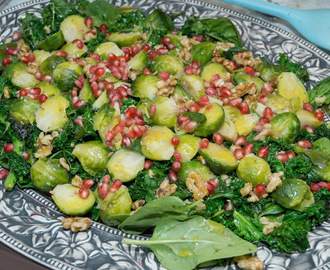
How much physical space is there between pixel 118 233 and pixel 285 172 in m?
1.45

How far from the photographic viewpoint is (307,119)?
412 cm

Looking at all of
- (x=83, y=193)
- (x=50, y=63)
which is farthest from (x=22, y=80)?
(x=83, y=193)

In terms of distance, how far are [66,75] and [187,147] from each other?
1435 mm

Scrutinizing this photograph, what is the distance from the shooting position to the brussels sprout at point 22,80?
14.5 ft

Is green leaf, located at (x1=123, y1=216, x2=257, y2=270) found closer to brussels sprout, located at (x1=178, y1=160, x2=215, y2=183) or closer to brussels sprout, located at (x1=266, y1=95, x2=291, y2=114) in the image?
brussels sprout, located at (x1=178, y1=160, x2=215, y2=183)

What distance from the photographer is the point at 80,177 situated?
151 inches

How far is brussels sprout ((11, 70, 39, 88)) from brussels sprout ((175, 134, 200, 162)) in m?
1.71

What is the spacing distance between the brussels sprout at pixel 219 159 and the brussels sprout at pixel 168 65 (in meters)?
1.01

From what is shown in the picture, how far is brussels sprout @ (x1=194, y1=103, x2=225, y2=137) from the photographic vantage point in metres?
3.79

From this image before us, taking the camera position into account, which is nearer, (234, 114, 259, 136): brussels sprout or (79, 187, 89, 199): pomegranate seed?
(79, 187, 89, 199): pomegranate seed

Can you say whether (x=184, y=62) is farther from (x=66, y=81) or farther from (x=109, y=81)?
(x=66, y=81)

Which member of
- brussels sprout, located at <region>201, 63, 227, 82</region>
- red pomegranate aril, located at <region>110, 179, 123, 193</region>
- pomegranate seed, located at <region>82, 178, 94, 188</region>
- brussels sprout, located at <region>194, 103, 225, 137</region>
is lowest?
pomegranate seed, located at <region>82, 178, 94, 188</region>

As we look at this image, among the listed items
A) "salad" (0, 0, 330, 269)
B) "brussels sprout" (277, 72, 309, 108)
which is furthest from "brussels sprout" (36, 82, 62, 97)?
"brussels sprout" (277, 72, 309, 108)

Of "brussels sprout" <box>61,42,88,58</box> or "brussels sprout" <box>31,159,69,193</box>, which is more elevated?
"brussels sprout" <box>61,42,88,58</box>
